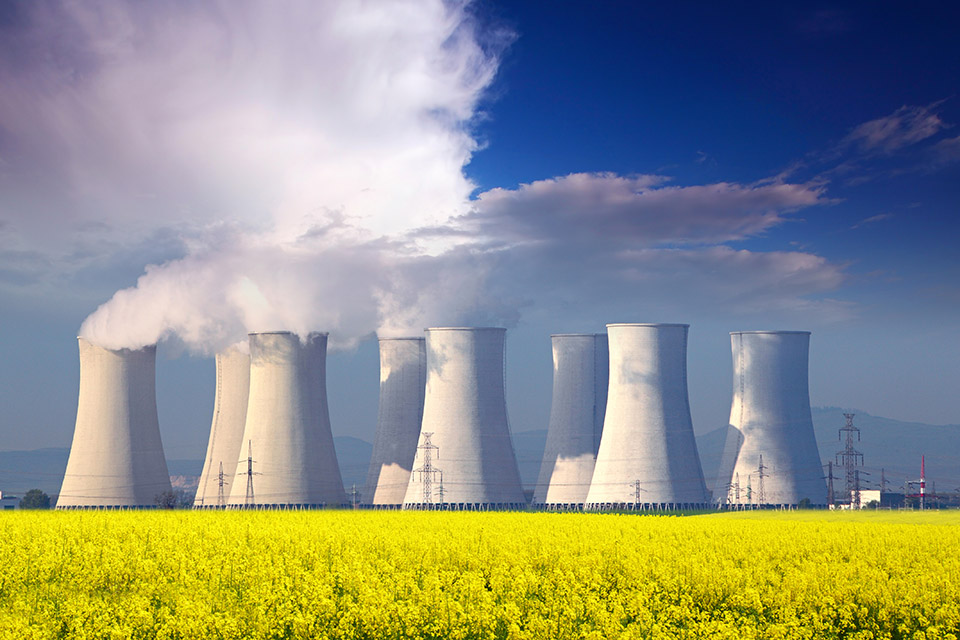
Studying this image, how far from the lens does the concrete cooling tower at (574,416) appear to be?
121 feet

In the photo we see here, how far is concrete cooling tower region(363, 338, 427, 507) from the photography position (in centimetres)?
3659

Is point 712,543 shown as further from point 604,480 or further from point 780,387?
point 780,387

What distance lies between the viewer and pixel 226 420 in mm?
36469

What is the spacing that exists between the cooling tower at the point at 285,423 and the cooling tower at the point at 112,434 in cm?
322

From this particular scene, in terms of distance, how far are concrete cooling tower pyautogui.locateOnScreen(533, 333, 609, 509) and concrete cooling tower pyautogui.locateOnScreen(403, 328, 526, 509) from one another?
538 centimetres

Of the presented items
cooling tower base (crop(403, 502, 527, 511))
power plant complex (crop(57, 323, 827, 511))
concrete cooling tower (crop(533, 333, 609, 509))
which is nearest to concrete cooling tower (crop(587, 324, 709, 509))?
power plant complex (crop(57, 323, 827, 511))

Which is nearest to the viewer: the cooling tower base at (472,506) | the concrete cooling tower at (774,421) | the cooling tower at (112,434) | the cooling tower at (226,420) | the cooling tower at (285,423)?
the cooling tower at (112,434)

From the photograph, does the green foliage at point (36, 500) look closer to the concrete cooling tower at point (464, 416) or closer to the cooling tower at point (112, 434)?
the cooling tower at point (112, 434)

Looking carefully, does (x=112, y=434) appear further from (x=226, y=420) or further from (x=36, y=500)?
(x=36, y=500)

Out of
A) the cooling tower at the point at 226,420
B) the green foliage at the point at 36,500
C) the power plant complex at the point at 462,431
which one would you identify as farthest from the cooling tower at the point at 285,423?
the green foliage at the point at 36,500

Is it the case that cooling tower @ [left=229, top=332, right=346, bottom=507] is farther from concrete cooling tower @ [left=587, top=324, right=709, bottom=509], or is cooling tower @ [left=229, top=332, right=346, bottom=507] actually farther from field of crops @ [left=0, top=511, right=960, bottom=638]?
field of crops @ [left=0, top=511, right=960, bottom=638]

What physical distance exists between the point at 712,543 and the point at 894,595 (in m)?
3.89

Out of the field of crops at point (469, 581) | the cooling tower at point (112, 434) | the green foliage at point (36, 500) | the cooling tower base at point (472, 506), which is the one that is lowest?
the green foliage at point (36, 500)

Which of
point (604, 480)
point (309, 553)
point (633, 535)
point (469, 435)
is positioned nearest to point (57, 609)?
point (309, 553)
